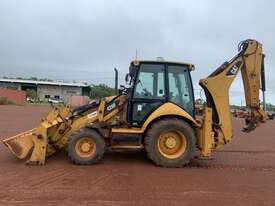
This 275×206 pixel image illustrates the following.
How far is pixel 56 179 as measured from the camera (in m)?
9.59

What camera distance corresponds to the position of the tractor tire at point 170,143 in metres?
11.8

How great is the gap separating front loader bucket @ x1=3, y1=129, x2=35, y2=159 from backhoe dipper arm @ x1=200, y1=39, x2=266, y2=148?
4415 millimetres

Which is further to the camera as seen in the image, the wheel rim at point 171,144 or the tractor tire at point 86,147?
the wheel rim at point 171,144

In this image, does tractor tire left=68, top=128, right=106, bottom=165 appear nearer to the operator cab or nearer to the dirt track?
the dirt track

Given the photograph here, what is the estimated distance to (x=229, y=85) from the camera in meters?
12.6

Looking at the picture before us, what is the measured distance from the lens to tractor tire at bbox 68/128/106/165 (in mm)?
11562

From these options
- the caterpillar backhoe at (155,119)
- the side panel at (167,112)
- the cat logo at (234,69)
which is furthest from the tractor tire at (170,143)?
the cat logo at (234,69)

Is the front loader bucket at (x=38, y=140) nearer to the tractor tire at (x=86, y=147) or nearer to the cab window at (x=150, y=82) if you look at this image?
the tractor tire at (x=86, y=147)

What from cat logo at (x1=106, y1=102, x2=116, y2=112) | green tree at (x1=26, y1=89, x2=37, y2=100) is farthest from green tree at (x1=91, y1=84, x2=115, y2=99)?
green tree at (x1=26, y1=89, x2=37, y2=100)

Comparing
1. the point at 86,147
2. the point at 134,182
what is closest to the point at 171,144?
the point at 86,147

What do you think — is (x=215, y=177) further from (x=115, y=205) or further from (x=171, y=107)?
(x=115, y=205)

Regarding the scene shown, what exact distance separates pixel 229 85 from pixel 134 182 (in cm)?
438

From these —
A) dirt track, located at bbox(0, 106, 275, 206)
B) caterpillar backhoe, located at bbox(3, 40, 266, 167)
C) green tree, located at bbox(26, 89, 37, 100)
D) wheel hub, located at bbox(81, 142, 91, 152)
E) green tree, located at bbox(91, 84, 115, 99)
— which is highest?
green tree, located at bbox(26, 89, 37, 100)

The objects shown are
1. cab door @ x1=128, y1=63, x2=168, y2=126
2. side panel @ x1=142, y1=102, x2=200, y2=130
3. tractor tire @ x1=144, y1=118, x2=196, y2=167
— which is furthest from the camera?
cab door @ x1=128, y1=63, x2=168, y2=126
